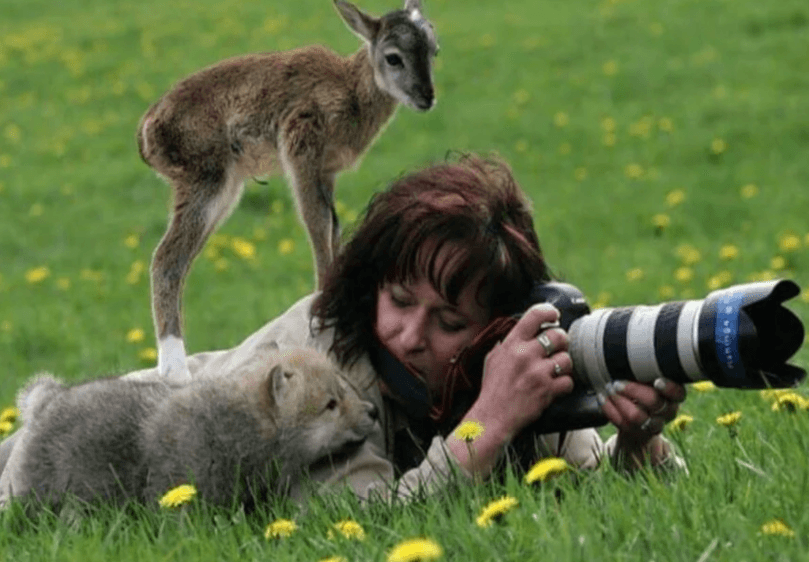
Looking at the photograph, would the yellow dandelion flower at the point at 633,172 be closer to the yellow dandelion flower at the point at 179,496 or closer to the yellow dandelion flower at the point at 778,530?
the yellow dandelion flower at the point at 179,496

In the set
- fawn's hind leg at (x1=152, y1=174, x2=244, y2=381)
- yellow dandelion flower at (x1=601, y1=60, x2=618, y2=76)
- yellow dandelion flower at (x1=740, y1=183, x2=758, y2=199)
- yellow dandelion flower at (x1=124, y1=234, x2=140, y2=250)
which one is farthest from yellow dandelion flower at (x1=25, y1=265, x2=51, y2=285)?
fawn's hind leg at (x1=152, y1=174, x2=244, y2=381)

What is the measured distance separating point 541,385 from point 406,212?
0.72 m

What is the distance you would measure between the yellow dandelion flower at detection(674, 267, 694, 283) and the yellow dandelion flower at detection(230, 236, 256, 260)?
11.0ft

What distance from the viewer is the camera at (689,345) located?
336cm

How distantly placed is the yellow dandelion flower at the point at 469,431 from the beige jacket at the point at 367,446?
3.2 inches

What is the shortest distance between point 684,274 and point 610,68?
24.4 feet

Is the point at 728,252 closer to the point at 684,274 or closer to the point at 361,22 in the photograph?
the point at 684,274

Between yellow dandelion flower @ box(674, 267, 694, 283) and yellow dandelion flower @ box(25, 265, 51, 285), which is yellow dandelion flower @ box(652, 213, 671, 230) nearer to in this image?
yellow dandelion flower @ box(674, 267, 694, 283)

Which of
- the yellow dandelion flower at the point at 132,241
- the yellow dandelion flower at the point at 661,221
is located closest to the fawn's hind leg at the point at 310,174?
the yellow dandelion flower at the point at 661,221

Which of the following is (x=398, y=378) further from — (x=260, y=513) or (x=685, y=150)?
(x=685, y=150)

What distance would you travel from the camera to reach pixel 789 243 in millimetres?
10820

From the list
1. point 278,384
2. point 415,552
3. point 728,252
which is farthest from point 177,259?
point 728,252

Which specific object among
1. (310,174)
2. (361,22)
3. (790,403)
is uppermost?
(361,22)

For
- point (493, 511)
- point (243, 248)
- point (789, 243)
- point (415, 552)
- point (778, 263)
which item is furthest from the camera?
point (243, 248)
